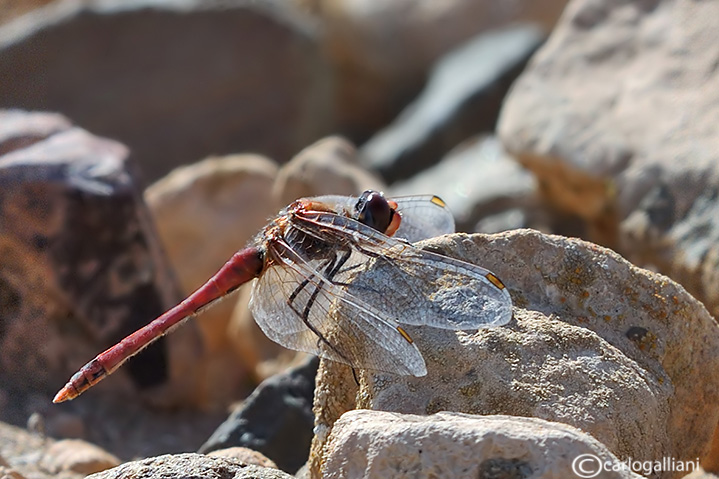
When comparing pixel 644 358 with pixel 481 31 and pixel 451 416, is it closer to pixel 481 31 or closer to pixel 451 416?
pixel 451 416

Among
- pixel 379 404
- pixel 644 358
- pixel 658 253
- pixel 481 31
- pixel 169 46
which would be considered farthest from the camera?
pixel 481 31

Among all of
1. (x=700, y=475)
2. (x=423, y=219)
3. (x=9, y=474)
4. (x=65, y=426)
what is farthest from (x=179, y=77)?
(x=700, y=475)

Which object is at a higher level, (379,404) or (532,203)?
(379,404)

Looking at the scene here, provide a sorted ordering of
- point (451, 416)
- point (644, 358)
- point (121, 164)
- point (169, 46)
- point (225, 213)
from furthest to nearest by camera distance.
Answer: point (169, 46)
point (225, 213)
point (121, 164)
point (644, 358)
point (451, 416)

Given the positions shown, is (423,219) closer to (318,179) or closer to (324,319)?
(324,319)

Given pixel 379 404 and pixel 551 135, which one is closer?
pixel 379 404

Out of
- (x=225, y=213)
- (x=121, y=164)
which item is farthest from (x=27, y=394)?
(x=225, y=213)

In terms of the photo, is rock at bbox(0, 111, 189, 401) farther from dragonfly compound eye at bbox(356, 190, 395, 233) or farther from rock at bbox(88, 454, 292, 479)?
rock at bbox(88, 454, 292, 479)
